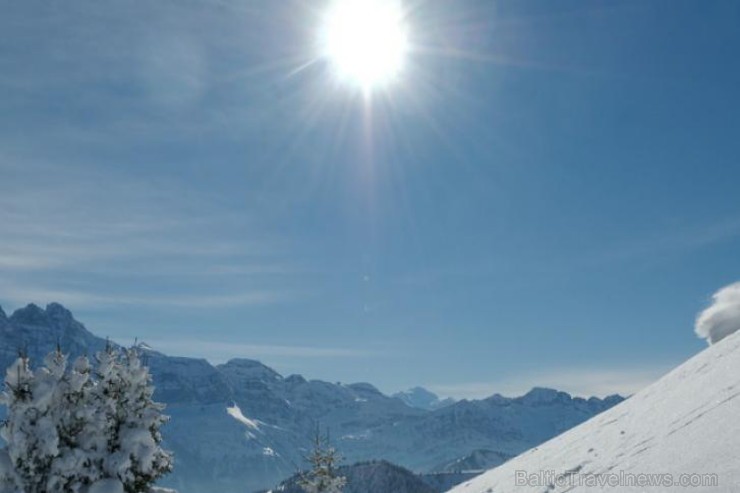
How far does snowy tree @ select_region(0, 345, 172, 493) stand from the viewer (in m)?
21.7

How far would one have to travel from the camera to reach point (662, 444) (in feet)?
50.4

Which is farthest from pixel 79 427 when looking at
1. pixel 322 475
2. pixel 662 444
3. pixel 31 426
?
pixel 322 475

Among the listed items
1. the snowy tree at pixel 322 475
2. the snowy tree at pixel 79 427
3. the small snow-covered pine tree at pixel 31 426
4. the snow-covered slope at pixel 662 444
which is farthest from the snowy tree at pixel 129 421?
the snowy tree at pixel 322 475

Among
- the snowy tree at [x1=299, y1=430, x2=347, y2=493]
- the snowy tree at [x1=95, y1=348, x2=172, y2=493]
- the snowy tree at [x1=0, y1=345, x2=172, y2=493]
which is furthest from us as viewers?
the snowy tree at [x1=299, y1=430, x2=347, y2=493]

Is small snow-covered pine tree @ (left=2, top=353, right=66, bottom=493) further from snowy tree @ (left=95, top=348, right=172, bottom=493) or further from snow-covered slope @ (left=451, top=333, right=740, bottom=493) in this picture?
snow-covered slope @ (left=451, top=333, right=740, bottom=493)

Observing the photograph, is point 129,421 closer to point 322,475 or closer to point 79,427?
point 79,427

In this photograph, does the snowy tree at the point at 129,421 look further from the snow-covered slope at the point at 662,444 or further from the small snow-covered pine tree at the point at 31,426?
the snow-covered slope at the point at 662,444

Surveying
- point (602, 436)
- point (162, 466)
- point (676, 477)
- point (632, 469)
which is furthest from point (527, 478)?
point (162, 466)

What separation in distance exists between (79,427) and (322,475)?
23.7 meters

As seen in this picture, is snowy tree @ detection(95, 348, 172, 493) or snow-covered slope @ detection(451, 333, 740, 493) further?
snowy tree @ detection(95, 348, 172, 493)

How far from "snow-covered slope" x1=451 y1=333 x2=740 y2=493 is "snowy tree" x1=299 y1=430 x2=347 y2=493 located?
19.7 metres

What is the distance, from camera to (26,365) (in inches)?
918

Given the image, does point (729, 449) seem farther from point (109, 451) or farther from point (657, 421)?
point (109, 451)

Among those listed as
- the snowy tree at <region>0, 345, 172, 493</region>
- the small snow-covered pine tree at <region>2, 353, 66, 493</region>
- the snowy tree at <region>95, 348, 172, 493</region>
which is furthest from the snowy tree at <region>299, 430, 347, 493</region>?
the small snow-covered pine tree at <region>2, 353, 66, 493</region>
